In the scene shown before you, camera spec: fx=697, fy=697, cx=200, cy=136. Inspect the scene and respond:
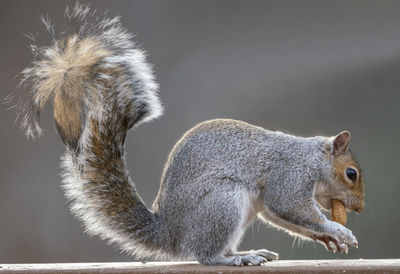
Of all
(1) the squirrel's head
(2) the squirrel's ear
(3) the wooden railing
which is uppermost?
(2) the squirrel's ear

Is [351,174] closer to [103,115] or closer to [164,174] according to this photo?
[164,174]

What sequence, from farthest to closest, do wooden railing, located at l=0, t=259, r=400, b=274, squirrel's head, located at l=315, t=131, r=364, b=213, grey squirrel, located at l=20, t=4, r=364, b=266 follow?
squirrel's head, located at l=315, t=131, r=364, b=213 → grey squirrel, located at l=20, t=4, r=364, b=266 → wooden railing, located at l=0, t=259, r=400, b=274

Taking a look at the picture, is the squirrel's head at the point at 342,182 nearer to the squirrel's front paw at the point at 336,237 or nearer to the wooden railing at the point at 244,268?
the squirrel's front paw at the point at 336,237

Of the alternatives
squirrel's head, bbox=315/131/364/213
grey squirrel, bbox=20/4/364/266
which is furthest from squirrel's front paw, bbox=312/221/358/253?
squirrel's head, bbox=315/131/364/213

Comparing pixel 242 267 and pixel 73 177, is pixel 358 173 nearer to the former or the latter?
pixel 242 267

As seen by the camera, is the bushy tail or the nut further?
the nut

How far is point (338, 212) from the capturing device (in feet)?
5.93

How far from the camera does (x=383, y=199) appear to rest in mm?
2830

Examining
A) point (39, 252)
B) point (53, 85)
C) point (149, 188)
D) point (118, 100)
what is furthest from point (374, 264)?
point (39, 252)

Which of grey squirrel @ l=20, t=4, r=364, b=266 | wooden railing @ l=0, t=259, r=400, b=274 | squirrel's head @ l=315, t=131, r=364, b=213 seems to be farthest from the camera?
squirrel's head @ l=315, t=131, r=364, b=213

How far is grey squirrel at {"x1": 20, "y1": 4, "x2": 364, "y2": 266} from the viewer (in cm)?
165

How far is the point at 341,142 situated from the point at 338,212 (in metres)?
0.18

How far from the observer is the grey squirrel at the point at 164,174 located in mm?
1650

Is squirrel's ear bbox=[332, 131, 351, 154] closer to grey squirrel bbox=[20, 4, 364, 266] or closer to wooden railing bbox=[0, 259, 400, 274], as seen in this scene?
grey squirrel bbox=[20, 4, 364, 266]
